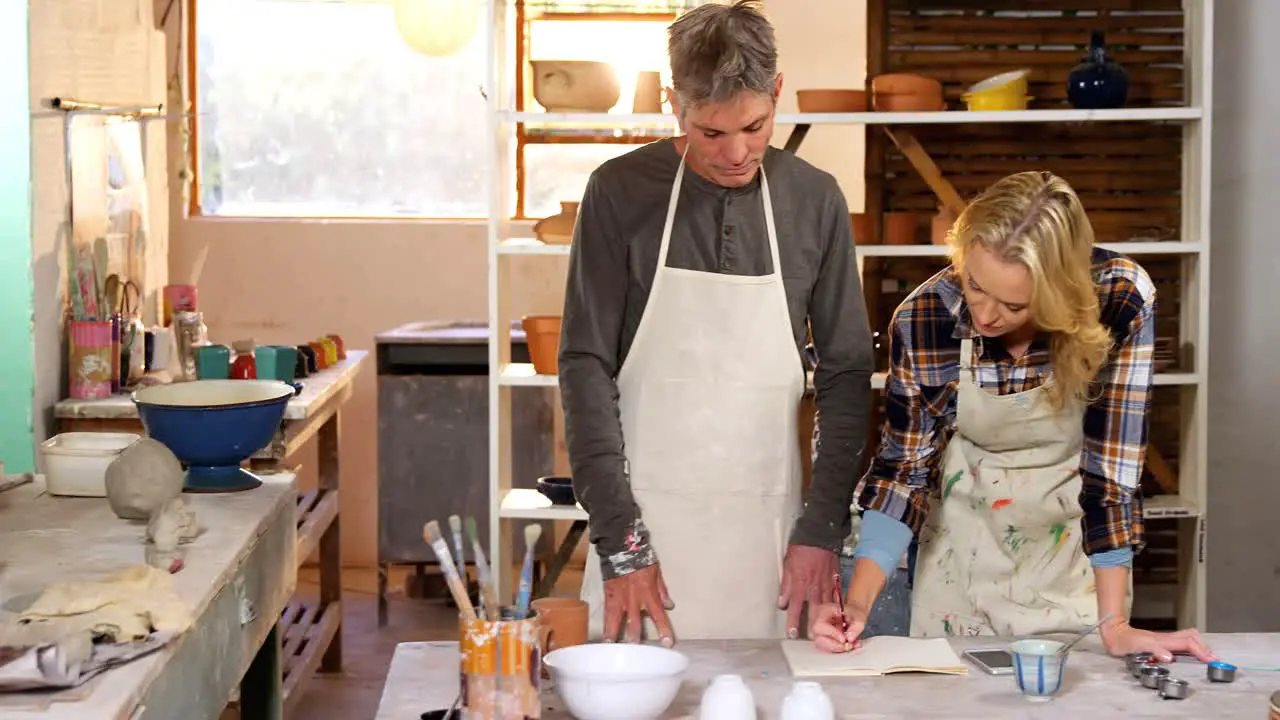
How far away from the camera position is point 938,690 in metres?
2.02

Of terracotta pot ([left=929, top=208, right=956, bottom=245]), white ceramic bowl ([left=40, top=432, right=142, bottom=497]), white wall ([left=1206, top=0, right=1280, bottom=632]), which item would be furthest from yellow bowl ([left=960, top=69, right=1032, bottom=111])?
white ceramic bowl ([left=40, top=432, right=142, bottom=497])

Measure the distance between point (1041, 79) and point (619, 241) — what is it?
2.83 meters

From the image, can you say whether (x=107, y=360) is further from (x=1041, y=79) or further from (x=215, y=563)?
(x=1041, y=79)

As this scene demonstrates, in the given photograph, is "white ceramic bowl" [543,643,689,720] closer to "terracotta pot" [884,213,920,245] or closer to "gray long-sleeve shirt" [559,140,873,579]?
"gray long-sleeve shirt" [559,140,873,579]

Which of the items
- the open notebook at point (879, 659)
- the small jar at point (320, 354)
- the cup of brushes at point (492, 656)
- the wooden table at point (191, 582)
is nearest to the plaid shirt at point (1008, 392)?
the open notebook at point (879, 659)

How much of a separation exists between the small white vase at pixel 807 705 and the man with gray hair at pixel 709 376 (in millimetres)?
607

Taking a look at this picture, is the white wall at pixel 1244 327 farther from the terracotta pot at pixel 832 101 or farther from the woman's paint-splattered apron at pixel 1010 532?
the woman's paint-splattered apron at pixel 1010 532

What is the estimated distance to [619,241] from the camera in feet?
8.22

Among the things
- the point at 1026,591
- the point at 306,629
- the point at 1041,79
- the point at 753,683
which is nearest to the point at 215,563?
the point at 753,683

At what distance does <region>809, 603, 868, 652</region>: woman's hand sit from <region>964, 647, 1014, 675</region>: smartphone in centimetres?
17

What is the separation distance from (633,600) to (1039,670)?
72 centimetres

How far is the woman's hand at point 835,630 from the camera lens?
219 centimetres

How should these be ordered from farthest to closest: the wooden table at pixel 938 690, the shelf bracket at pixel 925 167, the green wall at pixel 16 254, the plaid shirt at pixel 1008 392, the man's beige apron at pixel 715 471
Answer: the shelf bracket at pixel 925 167 < the green wall at pixel 16 254 < the man's beige apron at pixel 715 471 < the plaid shirt at pixel 1008 392 < the wooden table at pixel 938 690

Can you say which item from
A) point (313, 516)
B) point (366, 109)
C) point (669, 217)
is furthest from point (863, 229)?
point (366, 109)
